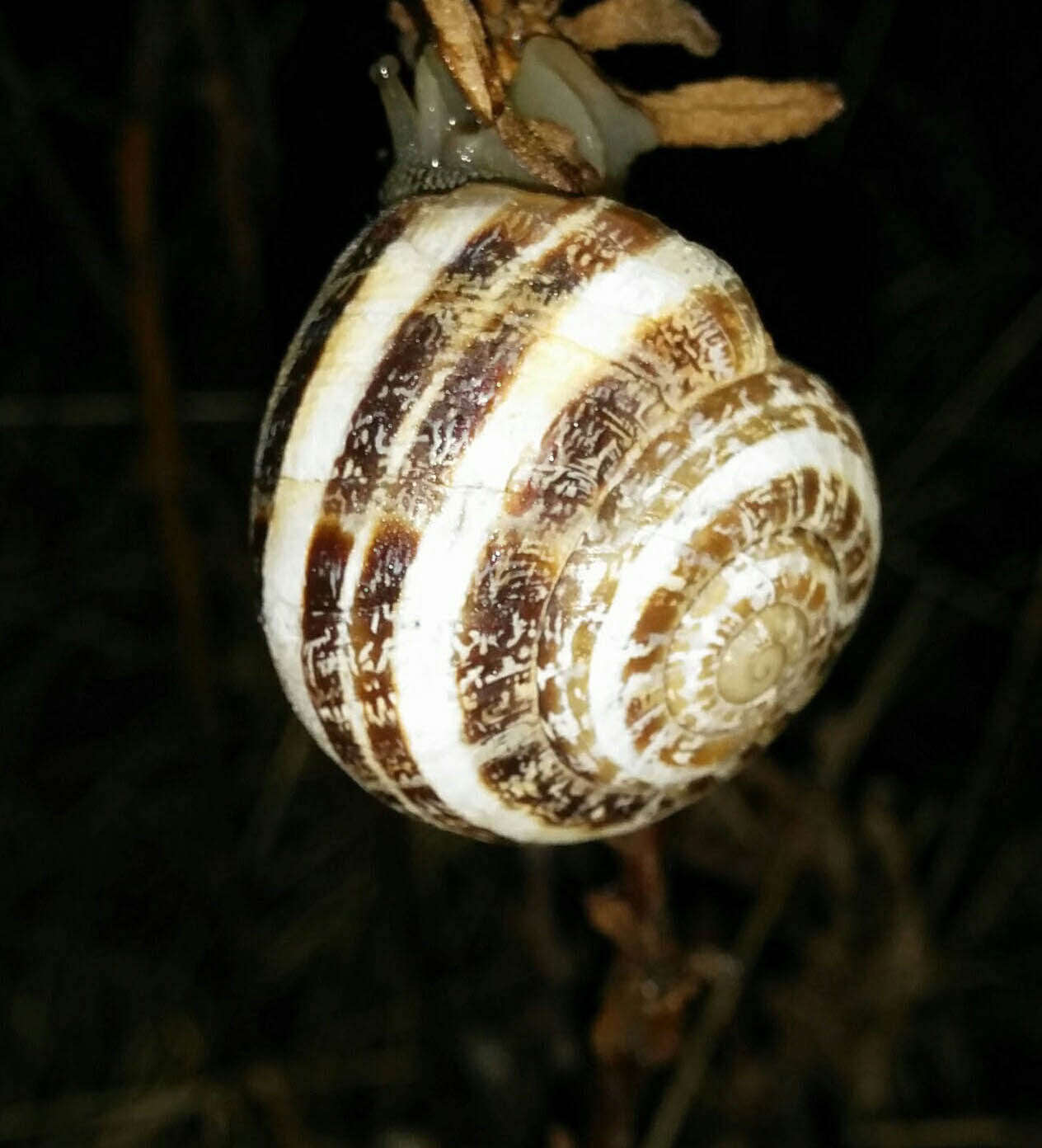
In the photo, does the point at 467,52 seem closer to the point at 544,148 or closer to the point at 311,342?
the point at 544,148

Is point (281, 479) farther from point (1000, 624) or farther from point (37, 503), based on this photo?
point (1000, 624)

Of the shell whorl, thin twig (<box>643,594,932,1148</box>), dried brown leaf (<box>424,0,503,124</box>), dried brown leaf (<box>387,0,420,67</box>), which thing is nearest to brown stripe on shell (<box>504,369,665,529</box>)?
the shell whorl

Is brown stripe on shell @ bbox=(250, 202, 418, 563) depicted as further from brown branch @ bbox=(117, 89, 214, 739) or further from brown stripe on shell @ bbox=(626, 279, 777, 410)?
brown branch @ bbox=(117, 89, 214, 739)

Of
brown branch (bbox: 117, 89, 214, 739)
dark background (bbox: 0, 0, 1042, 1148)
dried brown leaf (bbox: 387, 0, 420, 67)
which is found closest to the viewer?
dried brown leaf (bbox: 387, 0, 420, 67)

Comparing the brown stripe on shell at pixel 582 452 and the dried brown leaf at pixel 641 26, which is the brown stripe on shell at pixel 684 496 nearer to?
the brown stripe on shell at pixel 582 452

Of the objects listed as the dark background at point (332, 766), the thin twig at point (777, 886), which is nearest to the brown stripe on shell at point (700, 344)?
the dark background at point (332, 766)

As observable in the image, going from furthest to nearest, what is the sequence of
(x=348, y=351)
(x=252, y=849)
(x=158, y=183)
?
(x=252, y=849)
(x=158, y=183)
(x=348, y=351)

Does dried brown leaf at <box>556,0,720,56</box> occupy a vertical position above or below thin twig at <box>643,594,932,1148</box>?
above

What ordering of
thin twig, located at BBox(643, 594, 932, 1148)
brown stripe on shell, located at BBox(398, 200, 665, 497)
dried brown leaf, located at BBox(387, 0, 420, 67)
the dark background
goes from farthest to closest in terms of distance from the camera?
thin twig, located at BBox(643, 594, 932, 1148)
the dark background
dried brown leaf, located at BBox(387, 0, 420, 67)
brown stripe on shell, located at BBox(398, 200, 665, 497)

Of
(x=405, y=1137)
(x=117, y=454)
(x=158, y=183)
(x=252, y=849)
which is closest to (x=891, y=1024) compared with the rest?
(x=405, y=1137)
